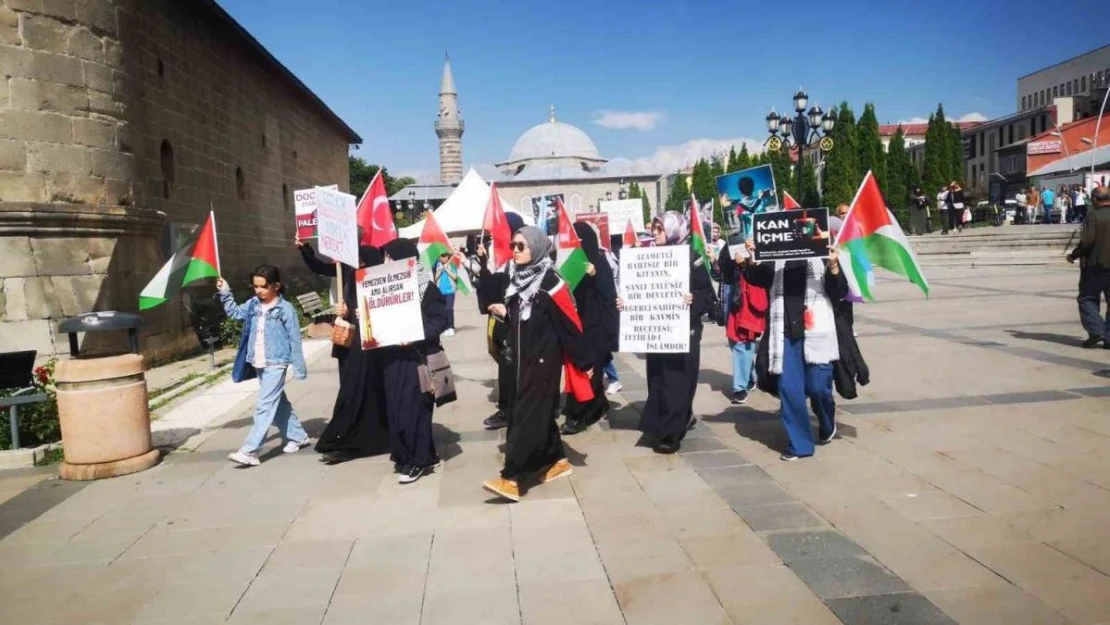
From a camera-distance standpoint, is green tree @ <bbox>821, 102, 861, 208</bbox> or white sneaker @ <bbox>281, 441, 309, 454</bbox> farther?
green tree @ <bbox>821, 102, 861, 208</bbox>

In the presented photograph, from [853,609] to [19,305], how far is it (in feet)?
34.6

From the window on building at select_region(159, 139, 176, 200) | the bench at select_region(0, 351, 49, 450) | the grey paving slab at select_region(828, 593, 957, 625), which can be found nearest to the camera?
the grey paving slab at select_region(828, 593, 957, 625)

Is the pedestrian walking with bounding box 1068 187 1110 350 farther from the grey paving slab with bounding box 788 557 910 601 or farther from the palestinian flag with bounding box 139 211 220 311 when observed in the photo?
the palestinian flag with bounding box 139 211 220 311

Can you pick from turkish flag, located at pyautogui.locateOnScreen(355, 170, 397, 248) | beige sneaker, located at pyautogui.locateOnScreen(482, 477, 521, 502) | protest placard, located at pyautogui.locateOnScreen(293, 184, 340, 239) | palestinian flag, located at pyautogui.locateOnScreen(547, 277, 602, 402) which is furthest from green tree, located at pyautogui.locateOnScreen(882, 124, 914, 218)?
beige sneaker, located at pyautogui.locateOnScreen(482, 477, 521, 502)

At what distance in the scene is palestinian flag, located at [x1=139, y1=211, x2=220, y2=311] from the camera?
22.1 ft

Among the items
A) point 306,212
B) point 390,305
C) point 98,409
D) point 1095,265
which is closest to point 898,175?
point 1095,265

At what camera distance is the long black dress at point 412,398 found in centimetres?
594

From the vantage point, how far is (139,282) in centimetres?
1166

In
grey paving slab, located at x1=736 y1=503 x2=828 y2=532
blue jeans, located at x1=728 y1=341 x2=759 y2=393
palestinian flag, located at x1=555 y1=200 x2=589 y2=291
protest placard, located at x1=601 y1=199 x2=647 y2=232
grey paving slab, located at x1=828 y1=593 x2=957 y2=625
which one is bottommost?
grey paving slab, located at x1=828 y1=593 x2=957 y2=625

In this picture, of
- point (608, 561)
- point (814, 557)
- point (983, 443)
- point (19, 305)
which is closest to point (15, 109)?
point (19, 305)

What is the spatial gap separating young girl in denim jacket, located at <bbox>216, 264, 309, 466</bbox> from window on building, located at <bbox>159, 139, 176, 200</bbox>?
28.9 feet

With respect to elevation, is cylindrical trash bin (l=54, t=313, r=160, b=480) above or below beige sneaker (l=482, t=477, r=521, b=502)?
above

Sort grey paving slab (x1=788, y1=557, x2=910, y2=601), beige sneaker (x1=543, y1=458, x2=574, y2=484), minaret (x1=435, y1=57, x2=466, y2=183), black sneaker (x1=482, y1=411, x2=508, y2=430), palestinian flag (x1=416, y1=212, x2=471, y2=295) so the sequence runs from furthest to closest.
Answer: minaret (x1=435, y1=57, x2=466, y2=183), palestinian flag (x1=416, y1=212, x2=471, y2=295), black sneaker (x1=482, y1=411, x2=508, y2=430), beige sneaker (x1=543, y1=458, x2=574, y2=484), grey paving slab (x1=788, y1=557, x2=910, y2=601)

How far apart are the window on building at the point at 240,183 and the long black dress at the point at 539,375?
1577 cm
